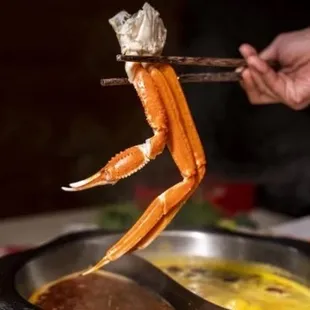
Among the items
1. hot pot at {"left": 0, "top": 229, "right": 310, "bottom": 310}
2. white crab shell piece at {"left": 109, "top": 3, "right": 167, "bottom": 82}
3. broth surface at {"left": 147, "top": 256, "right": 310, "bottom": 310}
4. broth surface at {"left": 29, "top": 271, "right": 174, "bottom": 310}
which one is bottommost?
broth surface at {"left": 147, "top": 256, "right": 310, "bottom": 310}

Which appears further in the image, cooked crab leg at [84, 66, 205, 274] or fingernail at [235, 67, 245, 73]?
fingernail at [235, 67, 245, 73]

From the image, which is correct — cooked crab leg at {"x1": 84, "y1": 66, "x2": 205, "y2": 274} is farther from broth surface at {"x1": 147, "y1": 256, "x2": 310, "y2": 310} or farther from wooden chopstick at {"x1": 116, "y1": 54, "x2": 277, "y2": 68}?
broth surface at {"x1": 147, "y1": 256, "x2": 310, "y2": 310}

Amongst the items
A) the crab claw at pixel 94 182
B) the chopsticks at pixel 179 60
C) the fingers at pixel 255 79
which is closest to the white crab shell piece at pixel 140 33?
the chopsticks at pixel 179 60

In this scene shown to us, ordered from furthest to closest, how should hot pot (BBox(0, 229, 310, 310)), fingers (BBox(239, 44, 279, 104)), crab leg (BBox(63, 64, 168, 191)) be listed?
fingers (BBox(239, 44, 279, 104)) → hot pot (BBox(0, 229, 310, 310)) → crab leg (BBox(63, 64, 168, 191))

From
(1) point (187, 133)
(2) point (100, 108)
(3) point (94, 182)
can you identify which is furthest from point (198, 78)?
(2) point (100, 108)

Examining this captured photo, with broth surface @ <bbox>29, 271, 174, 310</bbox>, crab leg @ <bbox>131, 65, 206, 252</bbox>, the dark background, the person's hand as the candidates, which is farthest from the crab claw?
the dark background

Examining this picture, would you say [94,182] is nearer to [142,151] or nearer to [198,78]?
[142,151]

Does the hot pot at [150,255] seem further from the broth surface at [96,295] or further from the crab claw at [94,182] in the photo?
the crab claw at [94,182]

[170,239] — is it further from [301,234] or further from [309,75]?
[301,234]
